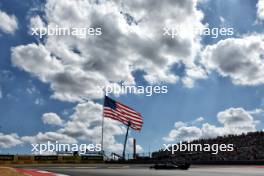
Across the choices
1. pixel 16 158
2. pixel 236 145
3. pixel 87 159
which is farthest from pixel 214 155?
pixel 16 158

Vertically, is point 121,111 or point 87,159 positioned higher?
point 121,111


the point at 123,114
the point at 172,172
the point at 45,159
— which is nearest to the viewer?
the point at 172,172

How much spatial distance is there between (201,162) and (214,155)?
19.1 feet

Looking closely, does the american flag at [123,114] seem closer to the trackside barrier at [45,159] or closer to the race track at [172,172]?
the trackside barrier at [45,159]

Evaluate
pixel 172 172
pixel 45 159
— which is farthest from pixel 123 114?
pixel 172 172

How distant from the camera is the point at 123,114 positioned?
1993 inches

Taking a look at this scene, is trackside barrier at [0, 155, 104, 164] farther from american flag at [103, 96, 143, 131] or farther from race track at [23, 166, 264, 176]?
race track at [23, 166, 264, 176]

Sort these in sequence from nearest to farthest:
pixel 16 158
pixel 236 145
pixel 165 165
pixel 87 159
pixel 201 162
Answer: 1. pixel 165 165
2. pixel 201 162
3. pixel 236 145
4. pixel 16 158
5. pixel 87 159

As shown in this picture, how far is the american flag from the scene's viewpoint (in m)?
50.3

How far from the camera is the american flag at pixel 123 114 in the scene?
50.3 metres

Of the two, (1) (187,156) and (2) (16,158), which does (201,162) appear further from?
(2) (16,158)

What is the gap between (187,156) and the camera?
54.5 metres

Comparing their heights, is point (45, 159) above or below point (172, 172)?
below

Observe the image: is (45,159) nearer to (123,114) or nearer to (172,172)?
(123,114)
